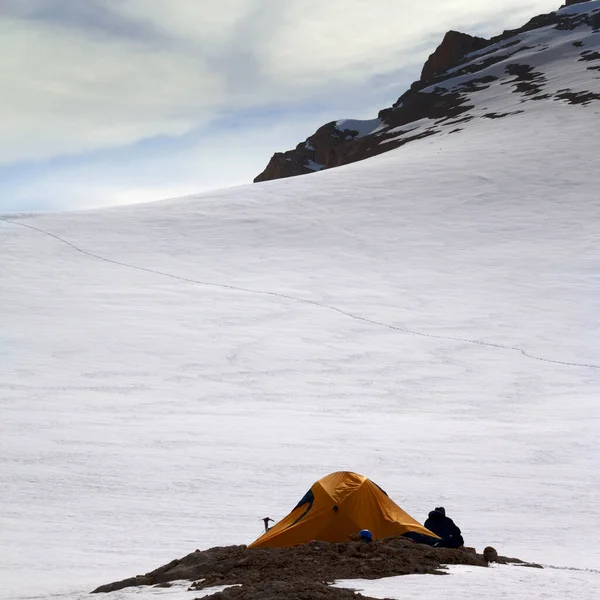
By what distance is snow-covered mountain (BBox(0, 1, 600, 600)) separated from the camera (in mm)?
11703

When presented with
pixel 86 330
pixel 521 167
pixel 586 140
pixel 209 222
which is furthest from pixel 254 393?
pixel 586 140

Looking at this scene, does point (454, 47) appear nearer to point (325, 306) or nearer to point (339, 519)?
point (325, 306)

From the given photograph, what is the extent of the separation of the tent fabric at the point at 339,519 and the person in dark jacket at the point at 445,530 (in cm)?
13

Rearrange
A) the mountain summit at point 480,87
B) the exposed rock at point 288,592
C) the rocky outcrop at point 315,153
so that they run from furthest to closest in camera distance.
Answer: the rocky outcrop at point 315,153
the mountain summit at point 480,87
the exposed rock at point 288,592

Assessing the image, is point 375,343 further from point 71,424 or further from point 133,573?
point 133,573

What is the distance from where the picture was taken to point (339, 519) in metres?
10.3

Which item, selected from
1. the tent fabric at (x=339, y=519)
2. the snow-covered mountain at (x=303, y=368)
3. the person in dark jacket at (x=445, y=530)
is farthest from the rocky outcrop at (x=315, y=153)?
the person in dark jacket at (x=445, y=530)

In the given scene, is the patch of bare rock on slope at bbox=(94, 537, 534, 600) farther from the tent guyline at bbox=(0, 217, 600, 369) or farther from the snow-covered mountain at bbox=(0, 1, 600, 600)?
the tent guyline at bbox=(0, 217, 600, 369)

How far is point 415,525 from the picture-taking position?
10531 mm

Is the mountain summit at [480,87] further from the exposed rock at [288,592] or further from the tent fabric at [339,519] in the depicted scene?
the exposed rock at [288,592]

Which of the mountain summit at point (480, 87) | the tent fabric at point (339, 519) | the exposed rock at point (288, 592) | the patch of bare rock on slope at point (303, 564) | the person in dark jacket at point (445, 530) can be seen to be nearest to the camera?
the exposed rock at point (288, 592)

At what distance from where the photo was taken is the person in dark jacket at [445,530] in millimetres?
9961

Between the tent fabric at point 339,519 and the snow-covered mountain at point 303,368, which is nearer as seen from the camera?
the tent fabric at point 339,519

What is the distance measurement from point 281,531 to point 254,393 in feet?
30.2
